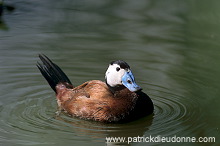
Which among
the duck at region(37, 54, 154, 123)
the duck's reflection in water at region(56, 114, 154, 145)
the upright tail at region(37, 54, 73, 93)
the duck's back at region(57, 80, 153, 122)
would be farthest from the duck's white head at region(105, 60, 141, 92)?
the upright tail at region(37, 54, 73, 93)

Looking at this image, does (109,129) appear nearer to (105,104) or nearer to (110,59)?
(105,104)

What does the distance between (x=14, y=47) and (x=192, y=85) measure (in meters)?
3.17

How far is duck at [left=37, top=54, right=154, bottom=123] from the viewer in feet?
20.0

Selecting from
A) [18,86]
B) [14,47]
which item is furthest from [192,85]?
[14,47]

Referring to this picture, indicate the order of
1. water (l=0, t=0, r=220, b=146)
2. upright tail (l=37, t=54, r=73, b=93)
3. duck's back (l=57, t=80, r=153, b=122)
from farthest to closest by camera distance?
upright tail (l=37, t=54, r=73, b=93), duck's back (l=57, t=80, r=153, b=122), water (l=0, t=0, r=220, b=146)

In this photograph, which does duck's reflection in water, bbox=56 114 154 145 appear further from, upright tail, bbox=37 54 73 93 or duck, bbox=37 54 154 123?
upright tail, bbox=37 54 73 93

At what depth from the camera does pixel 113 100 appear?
243 inches

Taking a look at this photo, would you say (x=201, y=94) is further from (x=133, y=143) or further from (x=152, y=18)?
(x=152, y=18)

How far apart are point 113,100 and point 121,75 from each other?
327mm

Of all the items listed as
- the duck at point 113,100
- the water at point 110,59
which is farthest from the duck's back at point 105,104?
the water at point 110,59

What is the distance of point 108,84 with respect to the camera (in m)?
6.37

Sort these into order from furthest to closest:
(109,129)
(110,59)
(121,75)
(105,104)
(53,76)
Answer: (110,59) → (53,76) → (121,75) → (105,104) → (109,129)

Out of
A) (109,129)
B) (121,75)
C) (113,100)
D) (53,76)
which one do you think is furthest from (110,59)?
(109,129)

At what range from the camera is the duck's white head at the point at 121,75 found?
20.2 ft
